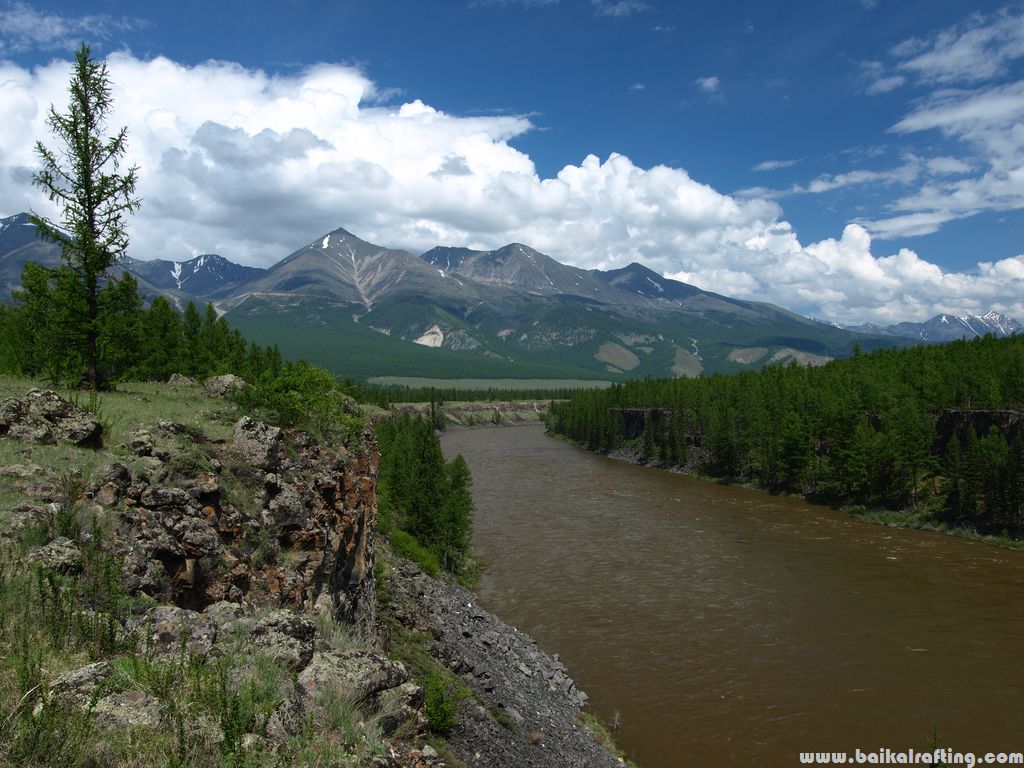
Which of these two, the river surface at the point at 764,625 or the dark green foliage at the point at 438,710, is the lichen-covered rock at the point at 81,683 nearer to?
the dark green foliage at the point at 438,710

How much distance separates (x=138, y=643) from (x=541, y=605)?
3174 centimetres

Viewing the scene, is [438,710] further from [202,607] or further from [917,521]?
[917,521]

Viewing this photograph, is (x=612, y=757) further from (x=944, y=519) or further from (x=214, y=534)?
(x=944, y=519)

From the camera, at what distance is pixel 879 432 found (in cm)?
7119

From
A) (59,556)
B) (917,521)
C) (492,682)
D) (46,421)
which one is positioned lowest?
(917,521)

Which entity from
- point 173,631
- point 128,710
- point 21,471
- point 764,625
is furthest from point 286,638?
point 764,625

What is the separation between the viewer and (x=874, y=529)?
58.8 metres

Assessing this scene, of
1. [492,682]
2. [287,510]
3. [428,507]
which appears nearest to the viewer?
[287,510]

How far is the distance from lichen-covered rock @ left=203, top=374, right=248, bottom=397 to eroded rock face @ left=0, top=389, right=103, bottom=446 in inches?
268

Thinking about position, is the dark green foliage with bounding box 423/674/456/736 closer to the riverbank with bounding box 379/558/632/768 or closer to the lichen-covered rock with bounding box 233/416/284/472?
the riverbank with bounding box 379/558/632/768

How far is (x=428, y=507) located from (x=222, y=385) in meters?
26.3

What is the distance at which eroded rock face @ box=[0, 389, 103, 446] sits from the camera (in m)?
12.1

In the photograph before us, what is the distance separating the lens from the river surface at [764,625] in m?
23.6

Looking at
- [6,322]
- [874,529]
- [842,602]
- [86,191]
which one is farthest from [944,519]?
[6,322]
